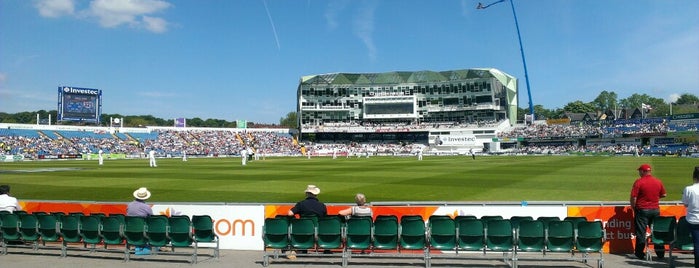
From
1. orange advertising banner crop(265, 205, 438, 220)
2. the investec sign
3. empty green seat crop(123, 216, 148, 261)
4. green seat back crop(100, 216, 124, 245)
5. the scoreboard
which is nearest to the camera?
empty green seat crop(123, 216, 148, 261)

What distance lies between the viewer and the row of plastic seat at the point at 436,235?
827cm

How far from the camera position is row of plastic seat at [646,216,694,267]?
318 inches

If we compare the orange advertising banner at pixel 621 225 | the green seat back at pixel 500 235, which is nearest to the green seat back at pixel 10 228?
the green seat back at pixel 500 235

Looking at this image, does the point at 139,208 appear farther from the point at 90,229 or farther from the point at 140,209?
the point at 90,229

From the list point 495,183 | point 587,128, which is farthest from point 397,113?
point 495,183

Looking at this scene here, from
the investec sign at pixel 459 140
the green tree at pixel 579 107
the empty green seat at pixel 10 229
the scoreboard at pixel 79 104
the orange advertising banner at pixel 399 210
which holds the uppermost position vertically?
A: the green tree at pixel 579 107

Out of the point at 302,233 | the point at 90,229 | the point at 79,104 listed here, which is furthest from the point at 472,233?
the point at 79,104

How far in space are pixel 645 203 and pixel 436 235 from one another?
3.86m

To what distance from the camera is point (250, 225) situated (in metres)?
10.4

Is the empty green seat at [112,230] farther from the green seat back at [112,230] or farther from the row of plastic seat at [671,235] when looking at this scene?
the row of plastic seat at [671,235]

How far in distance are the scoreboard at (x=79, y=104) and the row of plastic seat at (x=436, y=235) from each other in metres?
77.2

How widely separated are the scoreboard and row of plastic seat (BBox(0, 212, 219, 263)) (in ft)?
240

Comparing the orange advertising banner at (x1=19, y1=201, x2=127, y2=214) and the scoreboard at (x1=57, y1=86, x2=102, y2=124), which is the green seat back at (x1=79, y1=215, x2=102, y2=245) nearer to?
the orange advertising banner at (x1=19, y1=201, x2=127, y2=214)

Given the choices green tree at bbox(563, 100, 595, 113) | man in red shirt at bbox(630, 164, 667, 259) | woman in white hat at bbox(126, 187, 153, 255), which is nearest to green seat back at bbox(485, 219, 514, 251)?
man in red shirt at bbox(630, 164, 667, 259)
